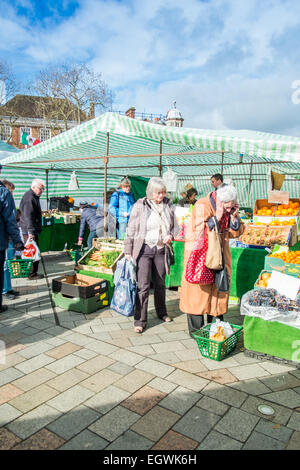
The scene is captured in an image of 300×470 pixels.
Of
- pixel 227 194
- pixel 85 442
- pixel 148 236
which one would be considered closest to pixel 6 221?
pixel 148 236

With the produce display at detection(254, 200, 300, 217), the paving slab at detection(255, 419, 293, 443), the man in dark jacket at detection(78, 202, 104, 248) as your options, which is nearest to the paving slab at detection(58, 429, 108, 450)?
the paving slab at detection(255, 419, 293, 443)

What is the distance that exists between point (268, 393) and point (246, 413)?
40cm

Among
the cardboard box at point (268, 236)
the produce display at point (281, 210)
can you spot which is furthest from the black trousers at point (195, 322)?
the produce display at point (281, 210)

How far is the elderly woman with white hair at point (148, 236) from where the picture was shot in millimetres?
3975

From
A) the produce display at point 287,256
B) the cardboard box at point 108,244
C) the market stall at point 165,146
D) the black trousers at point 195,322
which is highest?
the market stall at point 165,146

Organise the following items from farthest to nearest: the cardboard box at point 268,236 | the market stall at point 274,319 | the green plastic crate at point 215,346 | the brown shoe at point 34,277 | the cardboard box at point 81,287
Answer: the brown shoe at point 34,277, the cardboard box at point 268,236, the cardboard box at point 81,287, the green plastic crate at point 215,346, the market stall at point 274,319

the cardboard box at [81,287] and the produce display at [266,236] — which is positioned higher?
the produce display at [266,236]

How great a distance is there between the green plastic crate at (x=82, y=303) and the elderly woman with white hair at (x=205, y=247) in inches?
57.9

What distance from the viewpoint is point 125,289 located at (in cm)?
442

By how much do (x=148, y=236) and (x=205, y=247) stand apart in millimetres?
782

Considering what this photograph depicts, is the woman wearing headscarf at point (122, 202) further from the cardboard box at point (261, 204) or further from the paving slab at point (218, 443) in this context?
the paving slab at point (218, 443)

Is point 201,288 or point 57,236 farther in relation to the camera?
point 57,236

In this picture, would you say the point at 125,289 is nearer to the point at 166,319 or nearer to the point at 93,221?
the point at 166,319

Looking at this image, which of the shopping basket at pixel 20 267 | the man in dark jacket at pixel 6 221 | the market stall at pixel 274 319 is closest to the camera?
the market stall at pixel 274 319
